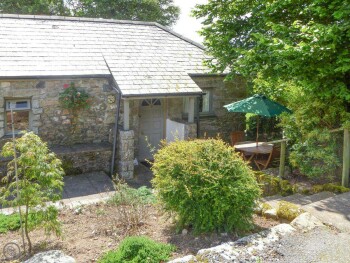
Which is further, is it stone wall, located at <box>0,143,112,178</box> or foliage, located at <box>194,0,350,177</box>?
stone wall, located at <box>0,143,112,178</box>

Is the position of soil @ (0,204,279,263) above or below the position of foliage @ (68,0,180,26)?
below

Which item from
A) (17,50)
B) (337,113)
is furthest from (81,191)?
(337,113)

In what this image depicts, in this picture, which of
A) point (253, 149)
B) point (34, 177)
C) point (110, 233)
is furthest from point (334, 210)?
point (34, 177)

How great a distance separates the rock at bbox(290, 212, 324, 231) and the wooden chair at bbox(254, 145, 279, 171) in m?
4.46

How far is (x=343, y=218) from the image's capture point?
→ 19.0 ft

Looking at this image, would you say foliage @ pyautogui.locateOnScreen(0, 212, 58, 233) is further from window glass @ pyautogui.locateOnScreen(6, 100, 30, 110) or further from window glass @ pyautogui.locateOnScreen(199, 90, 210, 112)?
window glass @ pyautogui.locateOnScreen(199, 90, 210, 112)

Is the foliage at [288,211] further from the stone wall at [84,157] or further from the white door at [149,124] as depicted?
the white door at [149,124]

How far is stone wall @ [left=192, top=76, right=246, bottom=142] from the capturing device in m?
13.5

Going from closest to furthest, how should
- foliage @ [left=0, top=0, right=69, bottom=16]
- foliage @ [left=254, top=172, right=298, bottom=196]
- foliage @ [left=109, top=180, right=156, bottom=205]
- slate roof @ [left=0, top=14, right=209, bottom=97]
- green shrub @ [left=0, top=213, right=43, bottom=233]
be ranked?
green shrub @ [left=0, top=213, right=43, bottom=233] < foliage @ [left=109, top=180, right=156, bottom=205] < foliage @ [left=254, top=172, right=298, bottom=196] < slate roof @ [left=0, top=14, right=209, bottom=97] < foliage @ [left=0, top=0, right=69, bottom=16]

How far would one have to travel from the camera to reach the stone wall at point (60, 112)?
10.3 m

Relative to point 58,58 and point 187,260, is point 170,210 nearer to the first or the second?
point 187,260

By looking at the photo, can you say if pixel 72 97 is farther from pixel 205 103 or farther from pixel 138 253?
pixel 138 253

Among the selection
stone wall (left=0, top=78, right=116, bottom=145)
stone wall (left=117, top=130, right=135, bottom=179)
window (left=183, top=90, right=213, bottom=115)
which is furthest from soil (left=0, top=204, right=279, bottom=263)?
window (left=183, top=90, right=213, bottom=115)

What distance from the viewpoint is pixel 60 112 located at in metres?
11.0
